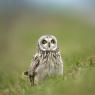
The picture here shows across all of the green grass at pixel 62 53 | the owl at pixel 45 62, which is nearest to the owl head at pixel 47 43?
the owl at pixel 45 62

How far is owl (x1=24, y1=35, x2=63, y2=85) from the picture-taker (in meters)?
4.27

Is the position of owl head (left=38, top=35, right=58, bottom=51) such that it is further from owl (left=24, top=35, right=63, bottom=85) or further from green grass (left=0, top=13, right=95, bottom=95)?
green grass (left=0, top=13, right=95, bottom=95)

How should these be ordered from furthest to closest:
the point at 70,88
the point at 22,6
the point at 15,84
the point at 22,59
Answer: the point at 22,6
the point at 22,59
the point at 15,84
the point at 70,88

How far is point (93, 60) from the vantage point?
4.30 meters

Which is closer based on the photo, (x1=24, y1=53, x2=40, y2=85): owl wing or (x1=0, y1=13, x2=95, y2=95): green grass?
(x1=0, y1=13, x2=95, y2=95): green grass

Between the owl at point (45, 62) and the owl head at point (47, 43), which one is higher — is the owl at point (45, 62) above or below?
below

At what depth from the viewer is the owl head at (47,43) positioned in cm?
432

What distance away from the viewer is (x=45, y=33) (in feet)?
15.9

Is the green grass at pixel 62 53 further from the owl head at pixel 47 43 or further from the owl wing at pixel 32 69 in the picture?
the owl head at pixel 47 43

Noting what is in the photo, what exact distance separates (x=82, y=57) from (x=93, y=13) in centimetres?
54

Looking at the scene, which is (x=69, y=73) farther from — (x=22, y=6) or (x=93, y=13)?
(x=22, y=6)

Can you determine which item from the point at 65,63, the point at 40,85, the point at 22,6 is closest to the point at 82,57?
the point at 65,63

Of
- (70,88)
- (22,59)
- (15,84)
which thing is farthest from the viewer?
(22,59)

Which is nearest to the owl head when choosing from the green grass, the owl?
the owl
